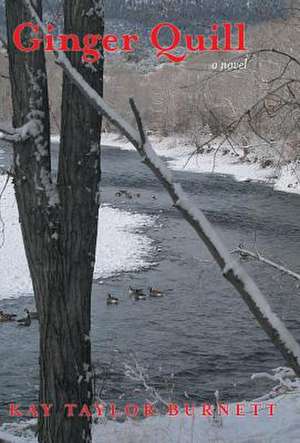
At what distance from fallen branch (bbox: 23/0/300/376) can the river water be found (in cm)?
266

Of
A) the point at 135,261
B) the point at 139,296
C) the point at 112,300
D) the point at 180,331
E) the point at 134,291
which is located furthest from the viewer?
the point at 135,261

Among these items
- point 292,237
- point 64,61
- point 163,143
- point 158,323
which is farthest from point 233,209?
point 163,143

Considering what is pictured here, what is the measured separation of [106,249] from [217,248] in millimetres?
15333

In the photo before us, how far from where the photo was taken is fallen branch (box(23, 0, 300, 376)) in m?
1.00

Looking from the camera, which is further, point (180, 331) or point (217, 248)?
point (180, 331)

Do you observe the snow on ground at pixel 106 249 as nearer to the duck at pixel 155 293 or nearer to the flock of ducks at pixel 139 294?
the flock of ducks at pixel 139 294

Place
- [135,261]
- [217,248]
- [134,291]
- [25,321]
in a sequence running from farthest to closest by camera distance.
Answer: [135,261], [134,291], [25,321], [217,248]

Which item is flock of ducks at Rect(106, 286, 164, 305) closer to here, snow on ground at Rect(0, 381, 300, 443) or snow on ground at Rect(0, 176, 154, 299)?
snow on ground at Rect(0, 176, 154, 299)

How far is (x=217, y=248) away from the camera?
39.7 inches

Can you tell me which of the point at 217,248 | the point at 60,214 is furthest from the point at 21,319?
the point at 217,248

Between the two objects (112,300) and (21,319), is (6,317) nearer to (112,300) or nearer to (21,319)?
(21,319)

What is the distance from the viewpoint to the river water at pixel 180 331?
25.9 ft

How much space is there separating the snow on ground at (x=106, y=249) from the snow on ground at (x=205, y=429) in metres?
6.00

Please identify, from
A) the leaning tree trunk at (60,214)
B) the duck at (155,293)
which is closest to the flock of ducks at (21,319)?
the duck at (155,293)
